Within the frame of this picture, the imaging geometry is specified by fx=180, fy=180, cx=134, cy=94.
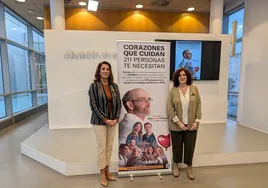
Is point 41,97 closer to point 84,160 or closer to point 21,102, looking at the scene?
point 21,102

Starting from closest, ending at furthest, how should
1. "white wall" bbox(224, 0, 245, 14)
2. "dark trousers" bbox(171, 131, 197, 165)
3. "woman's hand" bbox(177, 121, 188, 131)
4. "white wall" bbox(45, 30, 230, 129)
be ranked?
"woman's hand" bbox(177, 121, 188, 131)
"dark trousers" bbox(171, 131, 197, 165)
"white wall" bbox(45, 30, 230, 129)
"white wall" bbox(224, 0, 245, 14)

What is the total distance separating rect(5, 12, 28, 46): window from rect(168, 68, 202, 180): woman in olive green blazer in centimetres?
584

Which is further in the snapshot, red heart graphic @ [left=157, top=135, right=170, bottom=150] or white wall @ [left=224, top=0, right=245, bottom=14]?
white wall @ [left=224, top=0, right=245, bottom=14]

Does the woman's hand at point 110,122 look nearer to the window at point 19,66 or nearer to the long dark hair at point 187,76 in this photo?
the long dark hair at point 187,76

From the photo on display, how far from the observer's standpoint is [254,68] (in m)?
4.62

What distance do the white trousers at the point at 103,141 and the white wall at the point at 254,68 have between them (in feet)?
13.1

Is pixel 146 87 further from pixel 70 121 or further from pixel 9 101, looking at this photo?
pixel 9 101

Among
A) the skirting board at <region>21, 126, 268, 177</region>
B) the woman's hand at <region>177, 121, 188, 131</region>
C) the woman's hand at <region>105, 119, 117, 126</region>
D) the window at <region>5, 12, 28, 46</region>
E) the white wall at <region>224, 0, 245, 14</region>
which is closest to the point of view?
the woman's hand at <region>105, 119, 117, 126</region>

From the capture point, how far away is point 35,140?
3.60 metres

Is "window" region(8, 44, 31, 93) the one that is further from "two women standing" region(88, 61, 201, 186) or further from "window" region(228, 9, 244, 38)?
"window" region(228, 9, 244, 38)

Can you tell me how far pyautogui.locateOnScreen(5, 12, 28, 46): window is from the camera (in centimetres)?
582

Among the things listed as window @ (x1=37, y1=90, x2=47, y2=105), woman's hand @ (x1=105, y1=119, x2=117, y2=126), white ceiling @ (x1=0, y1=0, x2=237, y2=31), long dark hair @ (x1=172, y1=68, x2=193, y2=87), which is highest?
white ceiling @ (x1=0, y1=0, x2=237, y2=31)

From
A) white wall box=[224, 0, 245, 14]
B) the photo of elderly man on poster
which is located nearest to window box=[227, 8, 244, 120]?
white wall box=[224, 0, 245, 14]

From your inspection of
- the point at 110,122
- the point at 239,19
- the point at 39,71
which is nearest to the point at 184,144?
the point at 110,122
